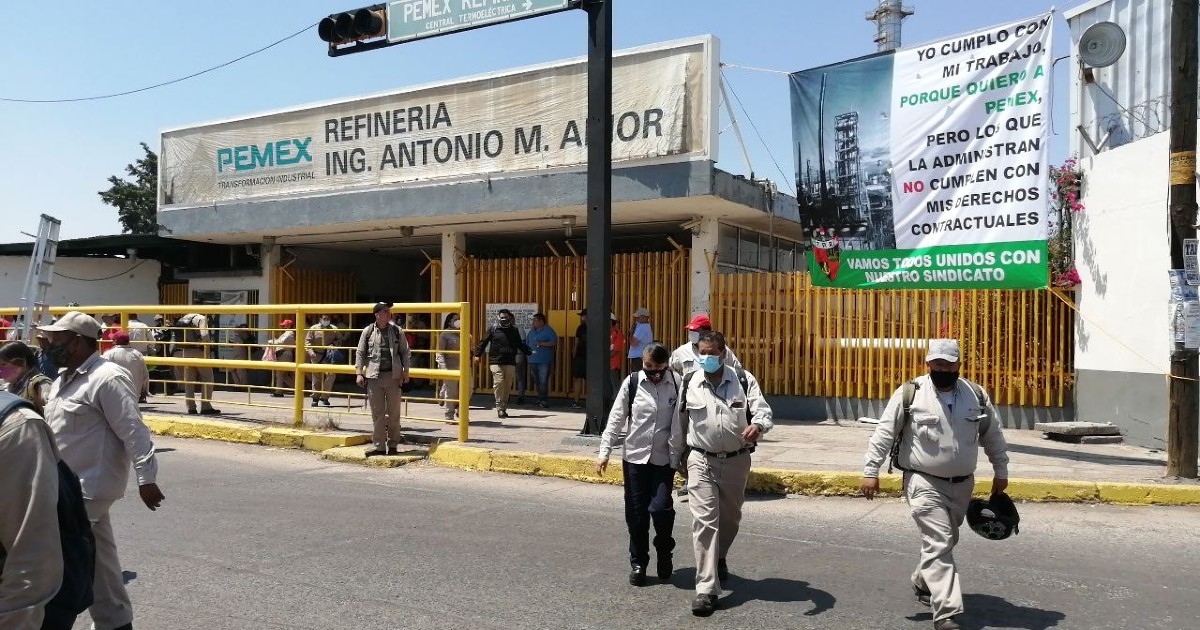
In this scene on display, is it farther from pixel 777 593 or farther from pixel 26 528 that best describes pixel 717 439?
pixel 26 528

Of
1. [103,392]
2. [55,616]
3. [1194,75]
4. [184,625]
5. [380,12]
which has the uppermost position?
[380,12]

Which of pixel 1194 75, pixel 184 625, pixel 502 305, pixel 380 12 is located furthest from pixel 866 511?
pixel 502 305

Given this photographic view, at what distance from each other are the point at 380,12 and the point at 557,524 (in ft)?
25.0

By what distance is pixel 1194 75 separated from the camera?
8.26 m

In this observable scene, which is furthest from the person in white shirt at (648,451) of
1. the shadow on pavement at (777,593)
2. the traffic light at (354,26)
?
the traffic light at (354,26)

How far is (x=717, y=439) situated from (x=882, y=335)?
8207 mm

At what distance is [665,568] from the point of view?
5785 millimetres

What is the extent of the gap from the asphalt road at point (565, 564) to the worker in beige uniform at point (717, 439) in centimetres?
46

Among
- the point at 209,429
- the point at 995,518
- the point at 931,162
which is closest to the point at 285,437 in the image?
the point at 209,429

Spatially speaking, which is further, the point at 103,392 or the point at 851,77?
the point at 851,77

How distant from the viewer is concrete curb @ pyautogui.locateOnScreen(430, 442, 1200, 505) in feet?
26.5

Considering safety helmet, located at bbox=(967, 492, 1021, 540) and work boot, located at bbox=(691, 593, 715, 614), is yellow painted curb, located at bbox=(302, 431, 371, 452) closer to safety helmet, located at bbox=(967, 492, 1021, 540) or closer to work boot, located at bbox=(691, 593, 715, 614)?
work boot, located at bbox=(691, 593, 715, 614)

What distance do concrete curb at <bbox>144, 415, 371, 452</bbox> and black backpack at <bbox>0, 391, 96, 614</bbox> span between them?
26.5 feet

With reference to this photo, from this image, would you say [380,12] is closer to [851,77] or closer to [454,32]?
[454,32]
